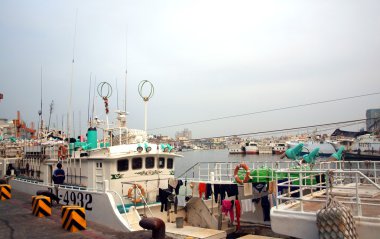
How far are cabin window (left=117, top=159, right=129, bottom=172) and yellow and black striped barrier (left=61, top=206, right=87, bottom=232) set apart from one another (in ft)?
15.9

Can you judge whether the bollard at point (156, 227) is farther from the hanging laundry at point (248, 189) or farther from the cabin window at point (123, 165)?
the hanging laundry at point (248, 189)

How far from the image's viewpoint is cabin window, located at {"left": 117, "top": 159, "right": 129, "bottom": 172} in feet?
51.7

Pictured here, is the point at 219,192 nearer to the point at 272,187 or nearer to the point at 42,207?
the point at 272,187

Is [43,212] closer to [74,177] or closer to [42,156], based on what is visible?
[74,177]

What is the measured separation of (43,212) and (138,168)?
16.0 ft

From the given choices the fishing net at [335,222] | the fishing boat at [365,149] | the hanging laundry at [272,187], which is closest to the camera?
the fishing net at [335,222]

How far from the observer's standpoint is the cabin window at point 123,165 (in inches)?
621

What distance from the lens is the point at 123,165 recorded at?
15922 millimetres

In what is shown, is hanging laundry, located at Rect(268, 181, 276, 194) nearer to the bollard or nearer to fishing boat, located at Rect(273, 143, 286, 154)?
the bollard

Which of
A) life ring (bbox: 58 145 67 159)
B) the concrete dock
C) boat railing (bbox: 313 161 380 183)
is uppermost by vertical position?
life ring (bbox: 58 145 67 159)

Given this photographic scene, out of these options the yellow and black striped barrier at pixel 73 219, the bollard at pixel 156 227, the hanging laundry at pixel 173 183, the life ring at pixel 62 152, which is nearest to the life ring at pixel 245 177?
the hanging laundry at pixel 173 183

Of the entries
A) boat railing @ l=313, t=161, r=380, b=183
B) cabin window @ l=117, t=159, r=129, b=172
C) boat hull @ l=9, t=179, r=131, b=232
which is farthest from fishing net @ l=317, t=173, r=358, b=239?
cabin window @ l=117, t=159, r=129, b=172

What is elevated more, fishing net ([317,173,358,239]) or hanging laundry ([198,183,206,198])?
fishing net ([317,173,358,239])

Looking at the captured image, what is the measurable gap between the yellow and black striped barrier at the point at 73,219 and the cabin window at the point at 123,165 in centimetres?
484
